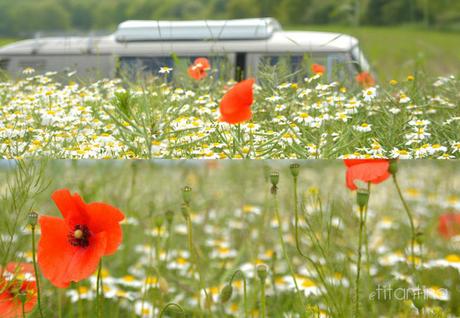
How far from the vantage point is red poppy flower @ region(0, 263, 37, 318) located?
72 centimetres

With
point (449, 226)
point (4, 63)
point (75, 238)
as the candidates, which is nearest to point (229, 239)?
point (449, 226)

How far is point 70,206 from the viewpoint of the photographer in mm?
638

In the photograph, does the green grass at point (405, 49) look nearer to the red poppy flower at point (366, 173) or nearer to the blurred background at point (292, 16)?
the blurred background at point (292, 16)

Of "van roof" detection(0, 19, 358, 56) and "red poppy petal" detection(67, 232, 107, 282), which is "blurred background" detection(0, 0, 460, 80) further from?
"red poppy petal" detection(67, 232, 107, 282)

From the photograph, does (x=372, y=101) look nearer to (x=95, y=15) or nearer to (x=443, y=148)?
(x=443, y=148)

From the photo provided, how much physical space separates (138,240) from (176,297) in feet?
0.87

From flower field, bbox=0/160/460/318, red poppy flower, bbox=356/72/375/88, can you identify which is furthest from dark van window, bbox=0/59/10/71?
red poppy flower, bbox=356/72/375/88

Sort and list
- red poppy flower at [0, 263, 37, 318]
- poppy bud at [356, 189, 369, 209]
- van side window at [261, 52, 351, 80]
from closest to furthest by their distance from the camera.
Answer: poppy bud at [356, 189, 369, 209] < red poppy flower at [0, 263, 37, 318] < van side window at [261, 52, 351, 80]

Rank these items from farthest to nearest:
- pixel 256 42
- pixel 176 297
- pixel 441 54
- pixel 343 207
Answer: pixel 176 297 → pixel 441 54 → pixel 256 42 → pixel 343 207

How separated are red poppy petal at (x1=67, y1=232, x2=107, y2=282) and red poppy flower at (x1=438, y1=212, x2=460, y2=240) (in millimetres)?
516

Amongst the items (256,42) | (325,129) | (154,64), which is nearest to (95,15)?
(154,64)

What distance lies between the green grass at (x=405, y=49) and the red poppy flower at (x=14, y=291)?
456mm

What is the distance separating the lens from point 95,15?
95 centimetres

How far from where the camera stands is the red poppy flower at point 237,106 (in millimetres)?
806
